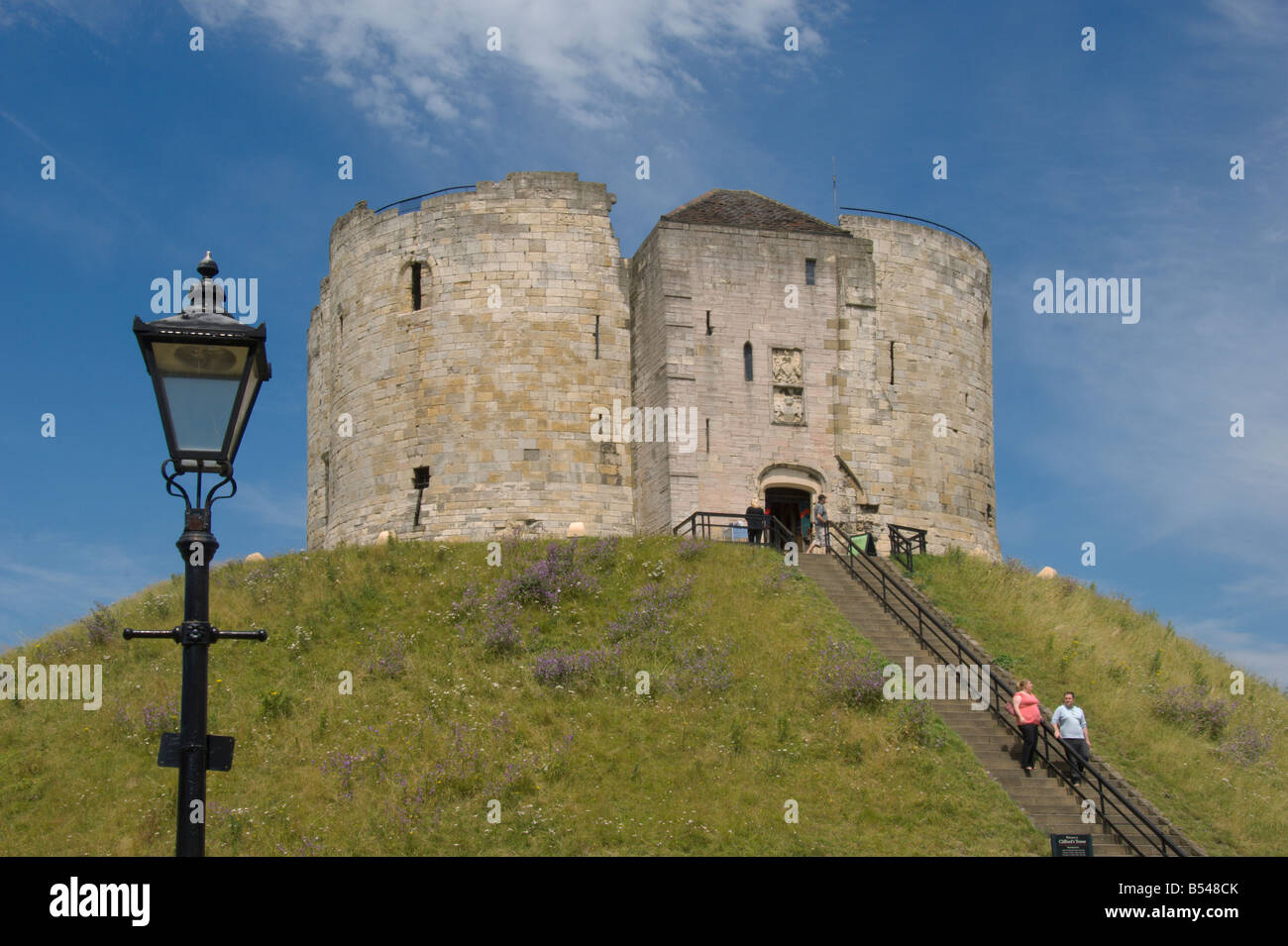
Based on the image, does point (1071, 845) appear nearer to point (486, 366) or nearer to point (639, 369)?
point (639, 369)

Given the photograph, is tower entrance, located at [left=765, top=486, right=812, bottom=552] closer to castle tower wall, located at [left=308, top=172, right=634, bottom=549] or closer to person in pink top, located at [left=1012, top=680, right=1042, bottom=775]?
castle tower wall, located at [left=308, top=172, right=634, bottom=549]

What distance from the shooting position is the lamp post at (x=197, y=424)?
283 inches

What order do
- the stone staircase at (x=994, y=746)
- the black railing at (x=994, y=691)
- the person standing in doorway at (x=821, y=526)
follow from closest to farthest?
the black railing at (x=994, y=691) → the stone staircase at (x=994, y=746) → the person standing in doorway at (x=821, y=526)

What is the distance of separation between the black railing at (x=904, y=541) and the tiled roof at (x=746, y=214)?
24.0 feet

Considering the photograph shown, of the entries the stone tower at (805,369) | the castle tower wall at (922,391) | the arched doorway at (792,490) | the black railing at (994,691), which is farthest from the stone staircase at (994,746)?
the castle tower wall at (922,391)

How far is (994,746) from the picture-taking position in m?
20.5

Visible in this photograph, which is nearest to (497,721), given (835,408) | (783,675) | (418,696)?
(418,696)

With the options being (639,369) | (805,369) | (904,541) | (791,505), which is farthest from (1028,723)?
(639,369)

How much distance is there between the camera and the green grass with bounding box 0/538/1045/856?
17906 mm

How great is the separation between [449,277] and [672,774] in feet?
58.5

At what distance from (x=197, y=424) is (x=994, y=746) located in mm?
15624

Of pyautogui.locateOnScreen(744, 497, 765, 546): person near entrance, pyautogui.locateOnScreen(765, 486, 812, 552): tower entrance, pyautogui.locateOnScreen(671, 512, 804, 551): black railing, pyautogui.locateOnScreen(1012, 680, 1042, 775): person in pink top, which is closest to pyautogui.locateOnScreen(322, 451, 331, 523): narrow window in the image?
pyautogui.locateOnScreen(671, 512, 804, 551): black railing

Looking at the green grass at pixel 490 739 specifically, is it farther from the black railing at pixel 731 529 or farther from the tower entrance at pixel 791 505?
the tower entrance at pixel 791 505

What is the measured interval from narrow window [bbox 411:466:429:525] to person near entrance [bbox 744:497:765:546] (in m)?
7.56
